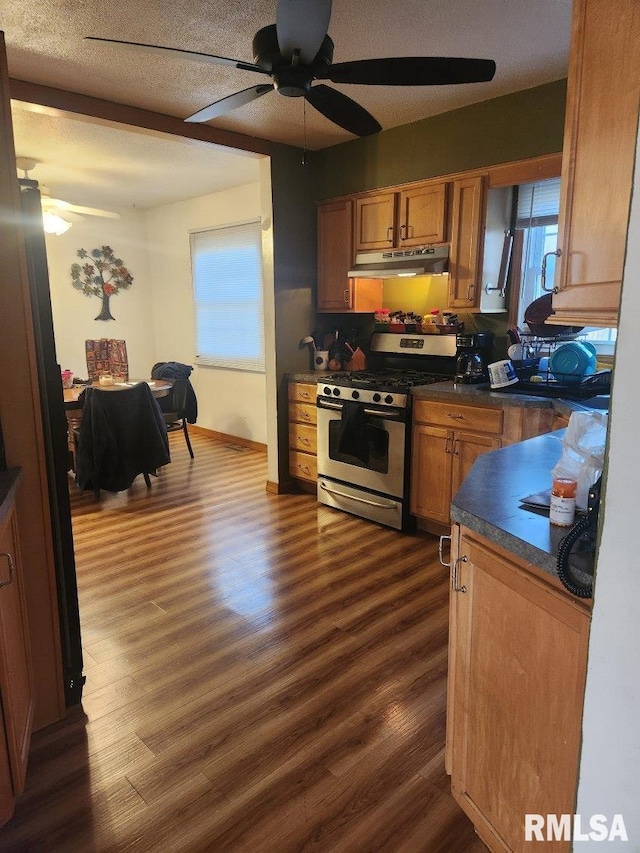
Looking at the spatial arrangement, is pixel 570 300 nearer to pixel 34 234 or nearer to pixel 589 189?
pixel 589 189

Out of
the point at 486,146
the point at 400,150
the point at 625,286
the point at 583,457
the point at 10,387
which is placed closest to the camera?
the point at 625,286

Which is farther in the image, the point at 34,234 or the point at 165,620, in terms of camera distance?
the point at 165,620

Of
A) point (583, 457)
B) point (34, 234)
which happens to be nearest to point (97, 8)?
point (34, 234)

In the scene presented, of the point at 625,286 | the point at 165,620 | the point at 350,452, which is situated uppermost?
the point at 625,286

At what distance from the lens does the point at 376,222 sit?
12.9 feet

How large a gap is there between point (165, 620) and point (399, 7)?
2.88 m

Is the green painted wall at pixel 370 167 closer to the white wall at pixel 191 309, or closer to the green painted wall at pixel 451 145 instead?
the green painted wall at pixel 451 145

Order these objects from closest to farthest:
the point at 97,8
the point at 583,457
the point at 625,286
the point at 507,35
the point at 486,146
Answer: the point at 625,286 → the point at 583,457 → the point at 97,8 → the point at 507,35 → the point at 486,146

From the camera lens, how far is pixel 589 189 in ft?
4.27

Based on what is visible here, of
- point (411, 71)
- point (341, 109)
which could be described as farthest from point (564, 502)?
point (341, 109)

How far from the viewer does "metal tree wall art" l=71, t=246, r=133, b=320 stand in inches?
240

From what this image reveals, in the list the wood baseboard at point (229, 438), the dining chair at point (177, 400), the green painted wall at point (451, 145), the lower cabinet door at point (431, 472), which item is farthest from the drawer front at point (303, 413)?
the green painted wall at point (451, 145)

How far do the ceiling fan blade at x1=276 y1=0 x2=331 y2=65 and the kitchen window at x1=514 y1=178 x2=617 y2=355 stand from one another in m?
2.00

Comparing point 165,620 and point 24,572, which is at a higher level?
point 24,572
